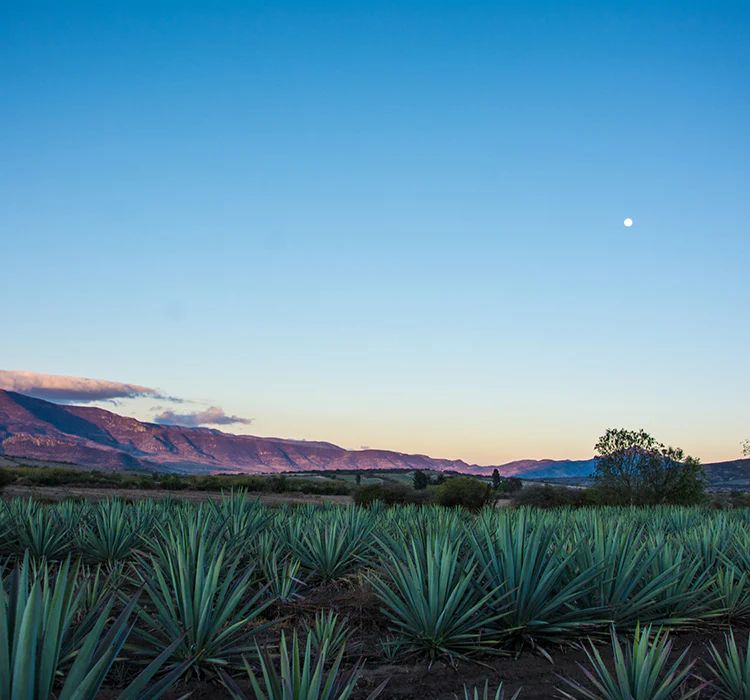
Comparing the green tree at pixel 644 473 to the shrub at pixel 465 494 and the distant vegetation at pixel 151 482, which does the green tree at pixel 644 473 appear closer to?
the shrub at pixel 465 494

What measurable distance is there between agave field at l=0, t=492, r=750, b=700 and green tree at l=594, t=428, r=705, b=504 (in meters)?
25.7

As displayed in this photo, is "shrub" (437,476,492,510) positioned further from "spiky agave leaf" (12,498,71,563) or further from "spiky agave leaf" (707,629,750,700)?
"spiky agave leaf" (707,629,750,700)

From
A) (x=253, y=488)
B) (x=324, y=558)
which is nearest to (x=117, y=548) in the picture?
(x=324, y=558)

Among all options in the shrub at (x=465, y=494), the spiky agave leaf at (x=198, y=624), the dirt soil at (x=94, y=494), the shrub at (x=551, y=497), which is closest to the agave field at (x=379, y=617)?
the spiky agave leaf at (x=198, y=624)

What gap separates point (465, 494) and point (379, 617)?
28.6 m

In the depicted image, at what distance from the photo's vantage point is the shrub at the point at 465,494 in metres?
34.4

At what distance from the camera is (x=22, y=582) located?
127 inches

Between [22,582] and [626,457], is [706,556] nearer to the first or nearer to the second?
[22,582]

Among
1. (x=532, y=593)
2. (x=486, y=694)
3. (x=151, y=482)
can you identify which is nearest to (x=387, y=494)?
(x=151, y=482)

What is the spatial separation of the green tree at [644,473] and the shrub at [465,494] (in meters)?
5.68

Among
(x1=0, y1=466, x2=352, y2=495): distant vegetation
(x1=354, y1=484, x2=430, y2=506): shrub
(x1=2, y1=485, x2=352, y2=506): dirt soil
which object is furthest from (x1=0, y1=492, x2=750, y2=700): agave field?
(x1=0, y1=466, x2=352, y2=495): distant vegetation

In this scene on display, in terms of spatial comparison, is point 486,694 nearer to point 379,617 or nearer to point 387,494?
point 379,617

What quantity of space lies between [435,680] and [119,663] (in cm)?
244

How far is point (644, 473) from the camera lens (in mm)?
34312
